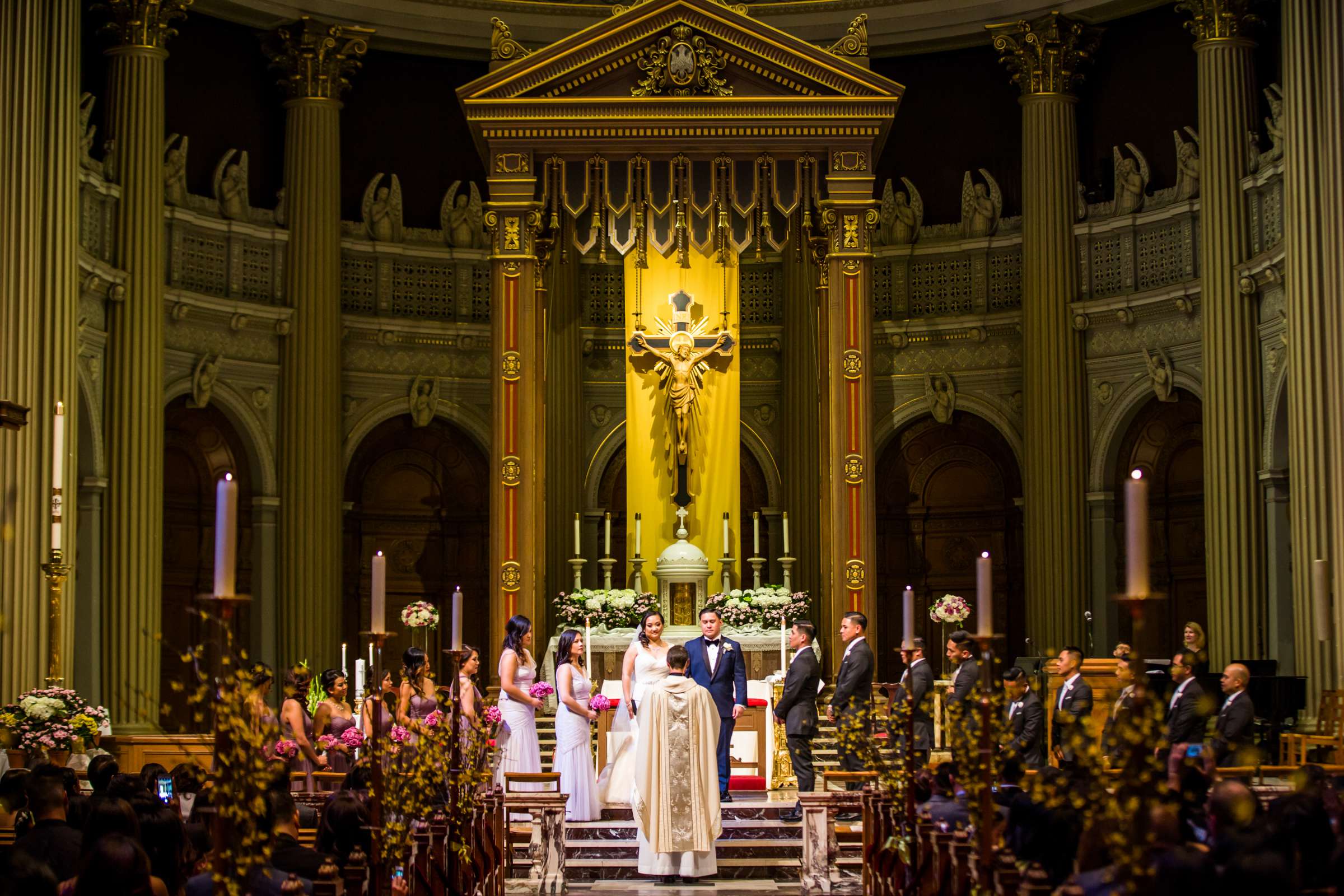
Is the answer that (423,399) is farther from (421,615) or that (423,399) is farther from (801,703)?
(801,703)

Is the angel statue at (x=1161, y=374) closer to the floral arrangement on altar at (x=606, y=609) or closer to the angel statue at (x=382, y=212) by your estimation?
the floral arrangement on altar at (x=606, y=609)

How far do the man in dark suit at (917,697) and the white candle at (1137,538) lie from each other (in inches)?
119


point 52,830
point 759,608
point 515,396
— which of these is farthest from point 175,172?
point 52,830

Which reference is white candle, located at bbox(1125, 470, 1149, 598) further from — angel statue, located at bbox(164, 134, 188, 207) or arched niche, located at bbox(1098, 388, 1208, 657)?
angel statue, located at bbox(164, 134, 188, 207)

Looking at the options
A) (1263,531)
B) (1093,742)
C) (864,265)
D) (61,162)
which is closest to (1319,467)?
(1263,531)

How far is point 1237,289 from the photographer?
55.6 ft

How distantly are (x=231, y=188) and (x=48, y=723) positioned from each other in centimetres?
844

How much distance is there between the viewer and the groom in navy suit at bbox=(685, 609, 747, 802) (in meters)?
13.0

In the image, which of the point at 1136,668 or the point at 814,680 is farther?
the point at 814,680

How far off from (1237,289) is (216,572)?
13.1 metres

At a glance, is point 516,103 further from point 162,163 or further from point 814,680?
point 814,680

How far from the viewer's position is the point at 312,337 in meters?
19.0

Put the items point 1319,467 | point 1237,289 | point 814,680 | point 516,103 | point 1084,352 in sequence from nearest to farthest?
point 814,680 → point 1319,467 → point 516,103 → point 1237,289 → point 1084,352

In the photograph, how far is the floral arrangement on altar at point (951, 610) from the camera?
1778cm
